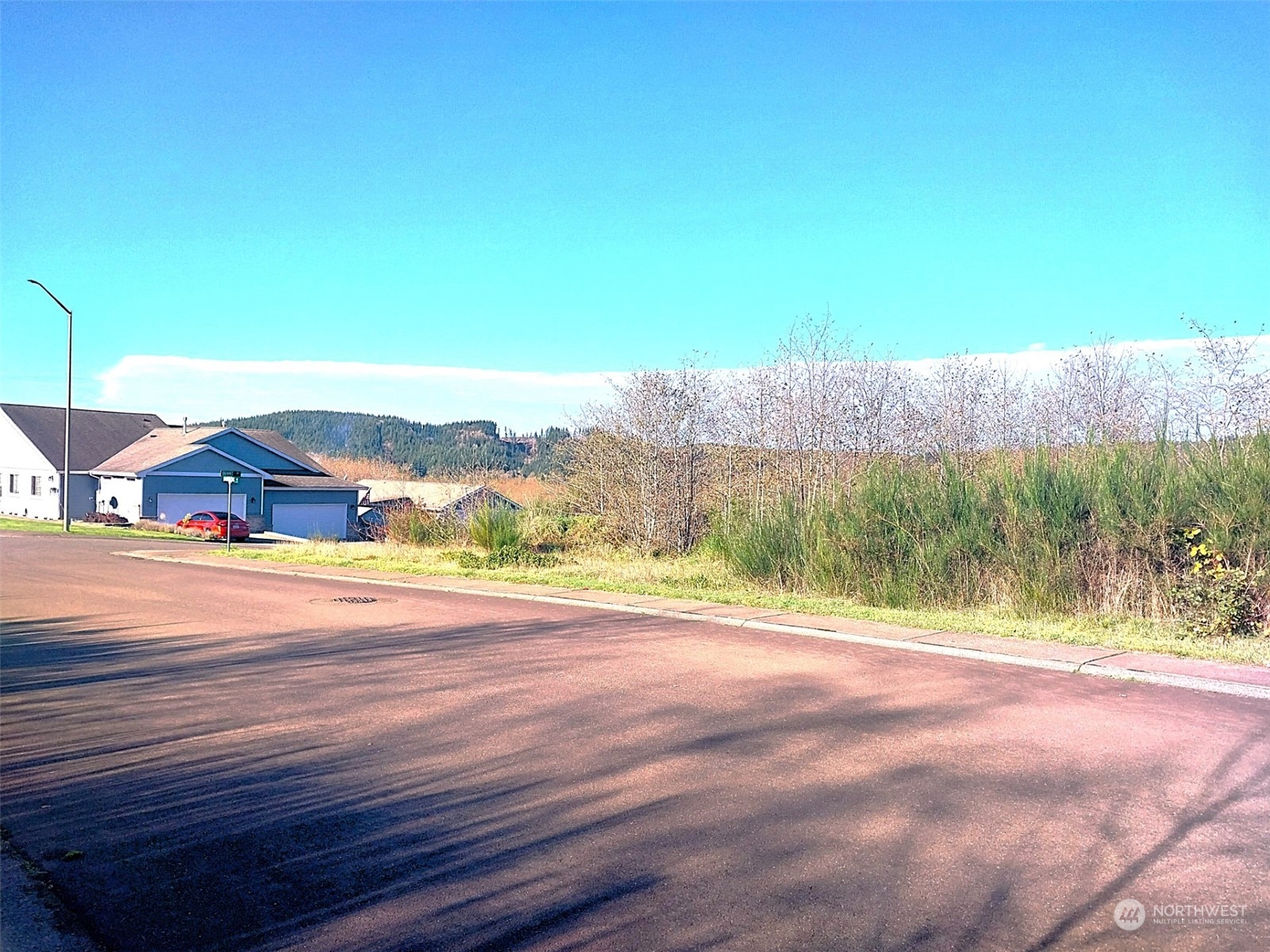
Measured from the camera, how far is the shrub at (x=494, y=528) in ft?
75.7

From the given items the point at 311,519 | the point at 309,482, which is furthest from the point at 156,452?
the point at 311,519

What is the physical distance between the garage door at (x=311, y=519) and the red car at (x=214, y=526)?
11882mm

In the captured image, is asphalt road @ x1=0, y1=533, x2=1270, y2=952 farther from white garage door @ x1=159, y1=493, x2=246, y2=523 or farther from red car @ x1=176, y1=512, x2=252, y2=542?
white garage door @ x1=159, y1=493, x2=246, y2=523

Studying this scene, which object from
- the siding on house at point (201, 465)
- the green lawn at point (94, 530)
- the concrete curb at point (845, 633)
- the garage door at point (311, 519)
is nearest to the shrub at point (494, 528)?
the concrete curb at point (845, 633)

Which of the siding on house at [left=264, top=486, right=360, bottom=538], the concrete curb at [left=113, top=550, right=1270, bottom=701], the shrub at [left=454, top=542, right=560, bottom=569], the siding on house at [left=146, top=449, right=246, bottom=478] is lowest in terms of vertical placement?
Answer: the concrete curb at [left=113, top=550, right=1270, bottom=701]

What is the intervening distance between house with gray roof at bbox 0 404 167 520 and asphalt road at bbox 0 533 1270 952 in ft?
155

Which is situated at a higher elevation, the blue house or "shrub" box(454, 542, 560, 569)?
the blue house

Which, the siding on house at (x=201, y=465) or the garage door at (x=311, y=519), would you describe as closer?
the siding on house at (x=201, y=465)

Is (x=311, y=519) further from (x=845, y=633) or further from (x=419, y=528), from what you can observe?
(x=845, y=633)

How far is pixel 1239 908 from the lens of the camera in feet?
15.4

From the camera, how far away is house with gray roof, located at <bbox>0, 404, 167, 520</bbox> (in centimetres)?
5284

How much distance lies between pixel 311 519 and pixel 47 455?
13762mm

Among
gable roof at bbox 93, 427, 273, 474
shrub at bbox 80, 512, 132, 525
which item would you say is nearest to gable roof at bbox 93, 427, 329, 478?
gable roof at bbox 93, 427, 273, 474

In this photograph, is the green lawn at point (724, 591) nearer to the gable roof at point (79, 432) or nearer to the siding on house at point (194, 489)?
the siding on house at point (194, 489)
